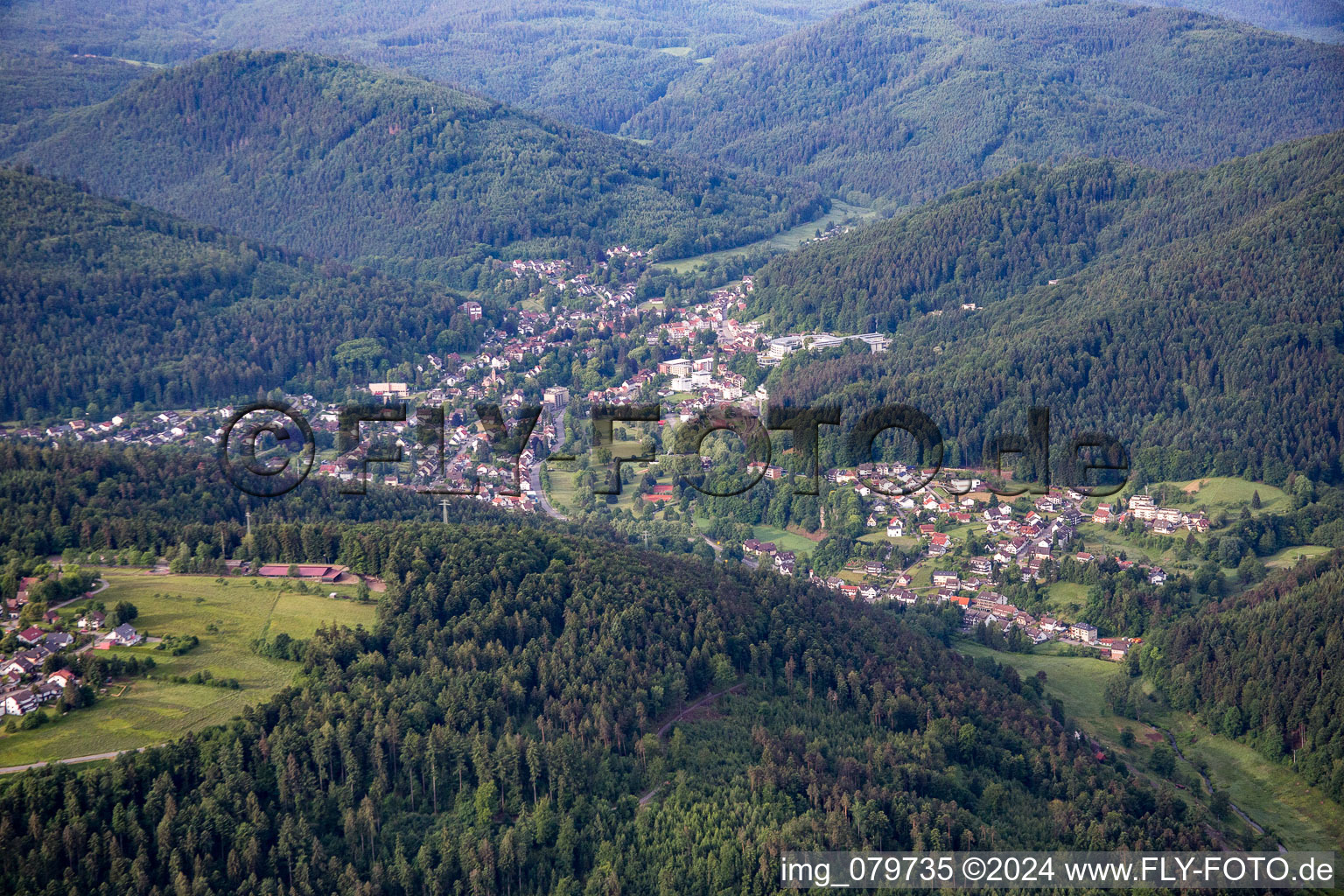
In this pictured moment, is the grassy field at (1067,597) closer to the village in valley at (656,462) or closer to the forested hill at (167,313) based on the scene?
the village in valley at (656,462)

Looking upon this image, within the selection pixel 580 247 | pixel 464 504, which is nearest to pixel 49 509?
pixel 464 504

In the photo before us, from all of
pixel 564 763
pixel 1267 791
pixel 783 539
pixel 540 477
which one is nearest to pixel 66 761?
pixel 564 763

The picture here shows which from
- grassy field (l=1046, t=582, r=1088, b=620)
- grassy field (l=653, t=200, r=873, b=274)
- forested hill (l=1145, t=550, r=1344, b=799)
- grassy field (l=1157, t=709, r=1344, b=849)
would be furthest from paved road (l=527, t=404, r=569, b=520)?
grassy field (l=653, t=200, r=873, b=274)

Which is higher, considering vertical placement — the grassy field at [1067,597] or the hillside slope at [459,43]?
the hillside slope at [459,43]

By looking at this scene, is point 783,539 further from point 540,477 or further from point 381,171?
point 381,171

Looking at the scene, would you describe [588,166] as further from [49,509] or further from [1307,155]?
[49,509]

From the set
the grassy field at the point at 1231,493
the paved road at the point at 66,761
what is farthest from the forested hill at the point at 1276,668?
the paved road at the point at 66,761
